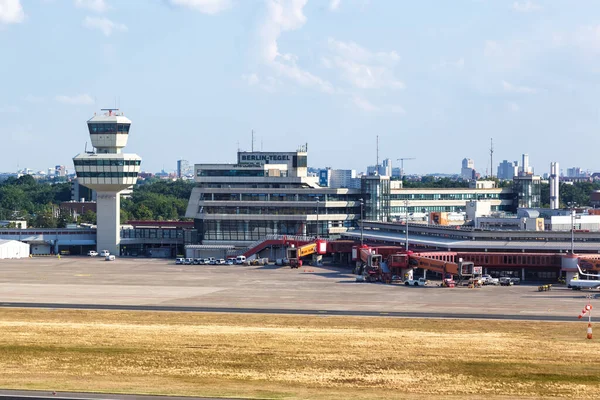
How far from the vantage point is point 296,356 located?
7262 cm

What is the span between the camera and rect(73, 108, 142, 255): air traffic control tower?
605 ft

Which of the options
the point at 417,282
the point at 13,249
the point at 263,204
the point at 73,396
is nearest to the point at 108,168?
the point at 13,249

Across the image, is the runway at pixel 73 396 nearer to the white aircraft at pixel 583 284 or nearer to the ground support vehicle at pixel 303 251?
the white aircraft at pixel 583 284

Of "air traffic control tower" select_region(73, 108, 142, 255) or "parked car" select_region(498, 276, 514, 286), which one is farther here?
"air traffic control tower" select_region(73, 108, 142, 255)

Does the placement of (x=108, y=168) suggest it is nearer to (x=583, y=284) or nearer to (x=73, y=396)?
(x=583, y=284)

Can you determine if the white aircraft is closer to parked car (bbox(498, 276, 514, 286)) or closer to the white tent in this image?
parked car (bbox(498, 276, 514, 286))

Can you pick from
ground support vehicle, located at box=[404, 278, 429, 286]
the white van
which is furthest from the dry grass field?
the white van

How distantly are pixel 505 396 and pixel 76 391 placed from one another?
25.1m

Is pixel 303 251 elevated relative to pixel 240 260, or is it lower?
elevated

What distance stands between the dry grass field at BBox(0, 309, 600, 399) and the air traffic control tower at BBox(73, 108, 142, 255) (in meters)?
90.5

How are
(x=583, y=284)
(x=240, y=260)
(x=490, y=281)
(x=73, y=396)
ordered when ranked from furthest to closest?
(x=240, y=260) → (x=490, y=281) → (x=583, y=284) → (x=73, y=396)

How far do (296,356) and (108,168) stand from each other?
11869 cm

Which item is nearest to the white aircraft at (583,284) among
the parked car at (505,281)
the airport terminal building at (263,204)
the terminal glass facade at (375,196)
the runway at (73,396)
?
the parked car at (505,281)

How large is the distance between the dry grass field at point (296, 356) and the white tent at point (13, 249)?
88.6 m
